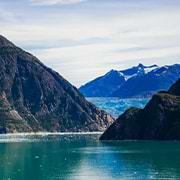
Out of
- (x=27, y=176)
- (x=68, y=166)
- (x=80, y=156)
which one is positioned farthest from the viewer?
(x=80, y=156)

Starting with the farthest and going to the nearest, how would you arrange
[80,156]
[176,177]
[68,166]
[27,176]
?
[80,156], [68,166], [27,176], [176,177]

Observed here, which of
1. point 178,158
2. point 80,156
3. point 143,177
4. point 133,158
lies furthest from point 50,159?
point 143,177

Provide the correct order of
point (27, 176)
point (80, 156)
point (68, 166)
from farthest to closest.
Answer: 1. point (80, 156)
2. point (68, 166)
3. point (27, 176)

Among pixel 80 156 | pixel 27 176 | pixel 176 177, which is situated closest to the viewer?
pixel 176 177

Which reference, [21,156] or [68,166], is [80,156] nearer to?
[21,156]

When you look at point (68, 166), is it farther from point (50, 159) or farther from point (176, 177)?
point (176, 177)

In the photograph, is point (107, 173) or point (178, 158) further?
point (178, 158)

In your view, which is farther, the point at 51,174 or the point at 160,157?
the point at 160,157

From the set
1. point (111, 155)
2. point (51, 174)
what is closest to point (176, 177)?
point (51, 174)

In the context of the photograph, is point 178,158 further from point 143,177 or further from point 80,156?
point 143,177
